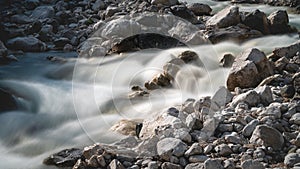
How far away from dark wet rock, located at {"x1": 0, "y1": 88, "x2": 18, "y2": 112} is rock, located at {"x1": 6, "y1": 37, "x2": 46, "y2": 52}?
2.46 meters

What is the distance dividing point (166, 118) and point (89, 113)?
72.2 inches

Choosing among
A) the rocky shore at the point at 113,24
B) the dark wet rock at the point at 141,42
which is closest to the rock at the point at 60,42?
→ the rocky shore at the point at 113,24

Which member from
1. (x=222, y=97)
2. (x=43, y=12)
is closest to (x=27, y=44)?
(x=43, y=12)

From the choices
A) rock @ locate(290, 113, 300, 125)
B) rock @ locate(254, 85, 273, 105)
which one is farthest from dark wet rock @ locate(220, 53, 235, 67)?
rock @ locate(290, 113, 300, 125)

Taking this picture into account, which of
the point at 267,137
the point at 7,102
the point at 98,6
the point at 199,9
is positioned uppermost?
the point at 98,6

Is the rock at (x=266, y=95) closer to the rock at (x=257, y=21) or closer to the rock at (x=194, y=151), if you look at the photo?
the rock at (x=194, y=151)

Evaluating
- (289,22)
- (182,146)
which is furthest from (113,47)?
(182,146)

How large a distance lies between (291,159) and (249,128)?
61 cm

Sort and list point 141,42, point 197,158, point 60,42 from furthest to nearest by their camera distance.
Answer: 1. point 60,42
2. point 141,42
3. point 197,158

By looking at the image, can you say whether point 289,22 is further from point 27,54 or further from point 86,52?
point 27,54

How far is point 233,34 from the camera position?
8852 mm

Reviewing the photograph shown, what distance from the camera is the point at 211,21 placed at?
9.59 metres

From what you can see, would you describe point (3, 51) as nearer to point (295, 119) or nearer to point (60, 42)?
point (60, 42)

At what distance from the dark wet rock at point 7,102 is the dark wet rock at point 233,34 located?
3.77 m
